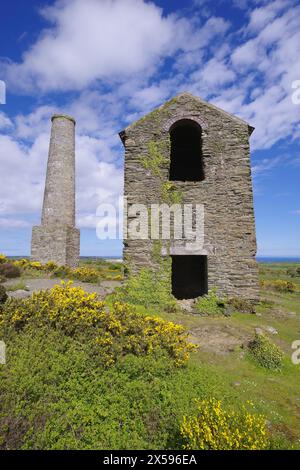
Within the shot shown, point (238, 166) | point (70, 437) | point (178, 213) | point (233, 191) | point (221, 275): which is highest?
point (238, 166)

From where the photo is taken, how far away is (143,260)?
11156mm

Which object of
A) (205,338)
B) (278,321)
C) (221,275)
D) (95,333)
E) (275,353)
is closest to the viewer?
(95,333)

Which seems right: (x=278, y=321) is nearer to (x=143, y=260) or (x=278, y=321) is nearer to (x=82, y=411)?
(x=143, y=260)

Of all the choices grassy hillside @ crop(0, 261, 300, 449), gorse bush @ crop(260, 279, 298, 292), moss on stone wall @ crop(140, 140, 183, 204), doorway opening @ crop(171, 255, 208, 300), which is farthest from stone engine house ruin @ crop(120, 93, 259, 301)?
gorse bush @ crop(260, 279, 298, 292)

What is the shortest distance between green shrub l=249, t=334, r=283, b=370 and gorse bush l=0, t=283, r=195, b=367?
1.59 meters

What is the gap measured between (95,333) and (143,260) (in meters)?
5.11

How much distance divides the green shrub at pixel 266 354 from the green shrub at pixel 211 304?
337cm

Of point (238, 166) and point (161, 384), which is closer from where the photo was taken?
point (161, 384)

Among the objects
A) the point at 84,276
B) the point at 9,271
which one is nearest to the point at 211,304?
the point at 84,276

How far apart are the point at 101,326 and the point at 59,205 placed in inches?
669

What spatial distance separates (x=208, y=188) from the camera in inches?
446

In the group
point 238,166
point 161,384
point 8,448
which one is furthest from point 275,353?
point 238,166

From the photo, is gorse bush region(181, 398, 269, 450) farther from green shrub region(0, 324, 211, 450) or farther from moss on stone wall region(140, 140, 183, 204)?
moss on stone wall region(140, 140, 183, 204)

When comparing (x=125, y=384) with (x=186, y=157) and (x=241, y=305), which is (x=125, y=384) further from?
(x=186, y=157)
